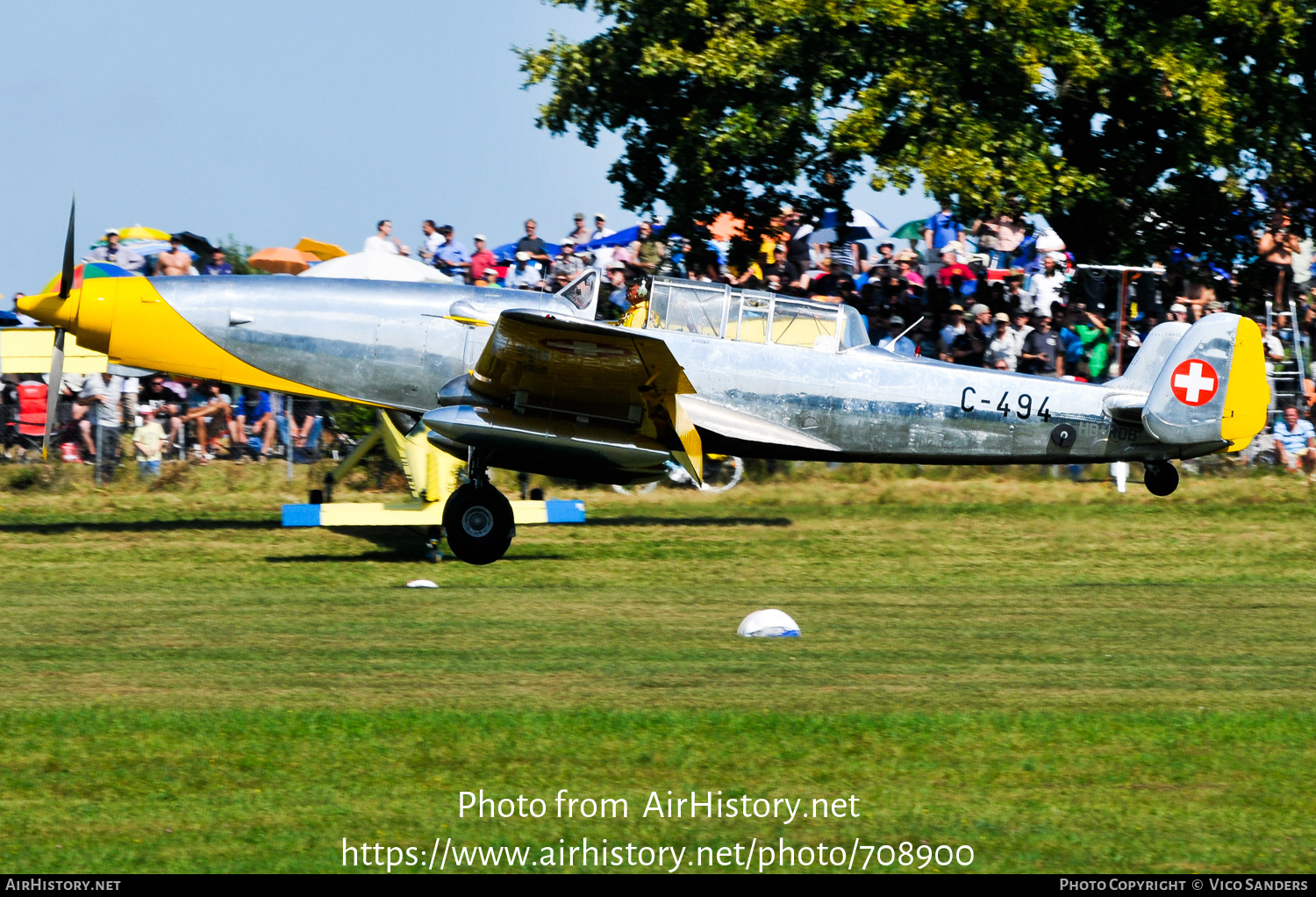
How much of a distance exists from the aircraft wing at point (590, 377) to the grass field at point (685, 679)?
1.60m

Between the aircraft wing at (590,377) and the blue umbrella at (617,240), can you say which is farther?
the blue umbrella at (617,240)

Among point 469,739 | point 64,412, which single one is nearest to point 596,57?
point 64,412

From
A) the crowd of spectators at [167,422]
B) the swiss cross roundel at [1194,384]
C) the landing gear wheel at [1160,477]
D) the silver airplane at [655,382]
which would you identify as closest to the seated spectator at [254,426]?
the crowd of spectators at [167,422]

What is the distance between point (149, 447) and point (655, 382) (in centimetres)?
888

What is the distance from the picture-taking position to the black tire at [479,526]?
11.5 m

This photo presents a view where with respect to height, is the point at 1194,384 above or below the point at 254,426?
above

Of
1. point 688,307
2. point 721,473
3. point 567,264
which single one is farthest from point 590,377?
point 567,264

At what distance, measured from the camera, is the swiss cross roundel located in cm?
1211

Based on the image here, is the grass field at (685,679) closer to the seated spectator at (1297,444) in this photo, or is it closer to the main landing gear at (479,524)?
the seated spectator at (1297,444)

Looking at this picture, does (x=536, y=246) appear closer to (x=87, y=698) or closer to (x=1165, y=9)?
(x=1165, y=9)

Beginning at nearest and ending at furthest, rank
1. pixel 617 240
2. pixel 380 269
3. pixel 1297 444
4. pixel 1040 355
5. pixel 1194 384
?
pixel 1194 384
pixel 380 269
pixel 1040 355
pixel 1297 444
pixel 617 240

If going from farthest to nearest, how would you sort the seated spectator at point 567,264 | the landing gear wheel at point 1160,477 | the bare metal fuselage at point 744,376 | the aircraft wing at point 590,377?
1. the seated spectator at point 567,264
2. the landing gear wheel at point 1160,477
3. the bare metal fuselage at point 744,376
4. the aircraft wing at point 590,377

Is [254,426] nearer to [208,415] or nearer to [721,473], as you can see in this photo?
[208,415]

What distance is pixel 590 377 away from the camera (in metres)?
10.7
